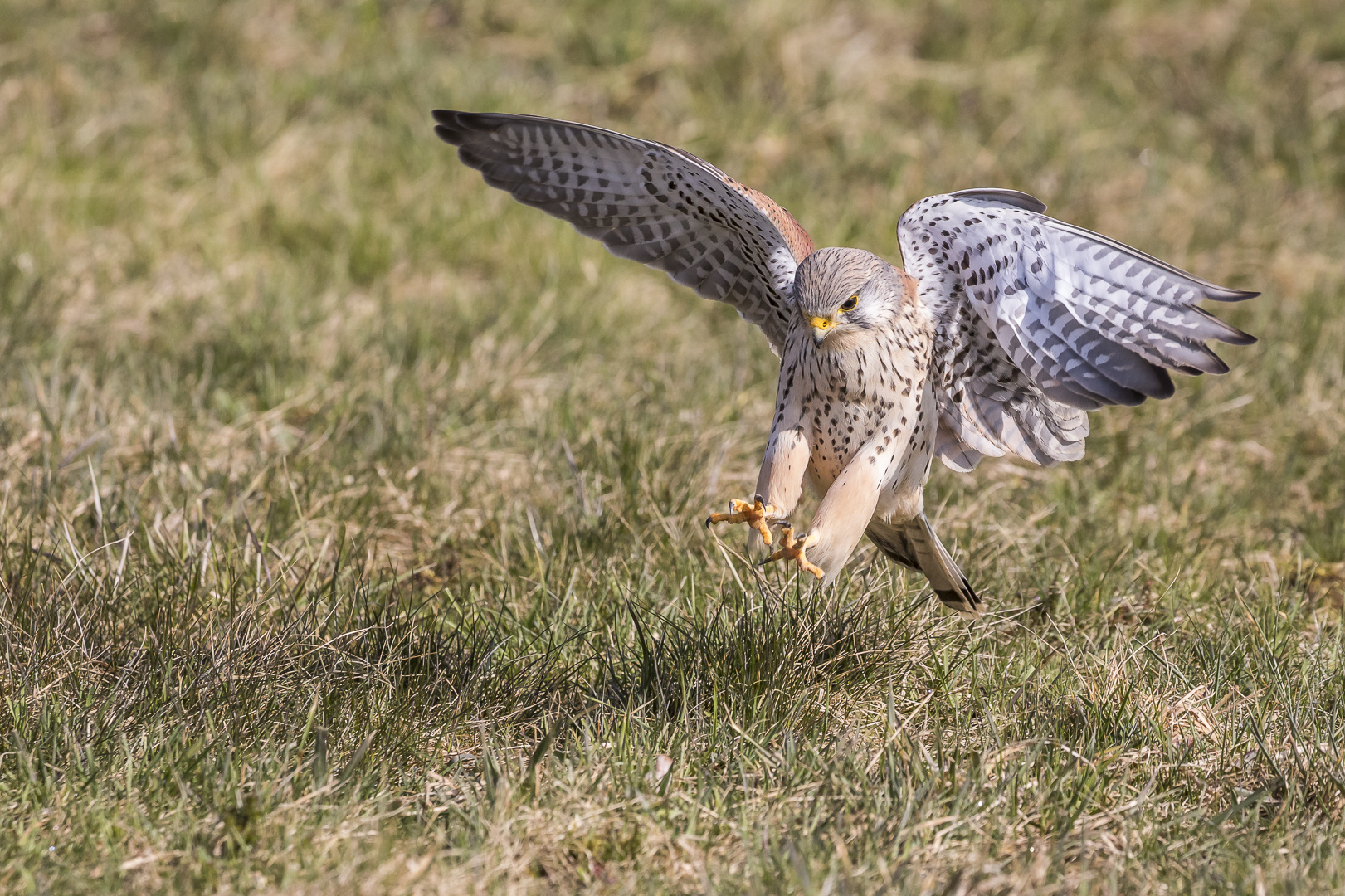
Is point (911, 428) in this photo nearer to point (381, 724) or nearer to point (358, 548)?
point (381, 724)

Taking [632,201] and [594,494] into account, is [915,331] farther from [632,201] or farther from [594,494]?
[594,494]

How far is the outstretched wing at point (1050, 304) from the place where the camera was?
10.7 feet

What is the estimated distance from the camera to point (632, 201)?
3969 mm

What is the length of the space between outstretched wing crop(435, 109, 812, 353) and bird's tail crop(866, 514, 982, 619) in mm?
698

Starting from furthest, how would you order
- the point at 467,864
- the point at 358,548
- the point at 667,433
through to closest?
1. the point at 667,433
2. the point at 358,548
3. the point at 467,864

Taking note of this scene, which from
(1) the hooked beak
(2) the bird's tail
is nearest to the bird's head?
(1) the hooked beak

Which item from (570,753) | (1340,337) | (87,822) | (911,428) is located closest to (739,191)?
(911,428)

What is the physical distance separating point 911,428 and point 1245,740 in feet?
3.85

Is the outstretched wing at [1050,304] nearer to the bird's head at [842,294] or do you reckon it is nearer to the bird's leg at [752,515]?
the bird's head at [842,294]

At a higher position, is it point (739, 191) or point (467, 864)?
point (739, 191)

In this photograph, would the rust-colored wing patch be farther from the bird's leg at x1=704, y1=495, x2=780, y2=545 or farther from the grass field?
the grass field

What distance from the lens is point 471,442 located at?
17.0 ft

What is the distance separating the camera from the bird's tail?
148 inches

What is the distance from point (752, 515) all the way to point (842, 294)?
571 millimetres
